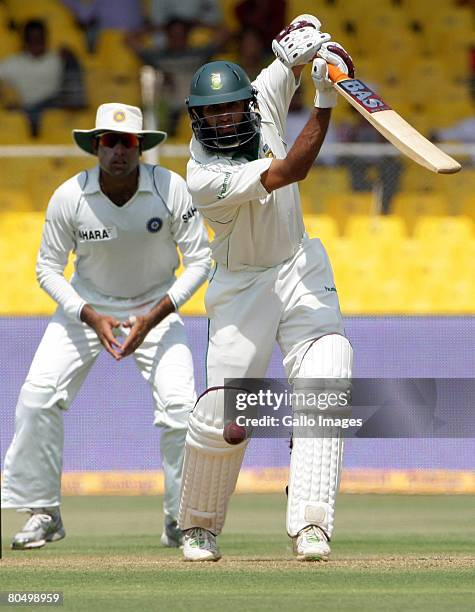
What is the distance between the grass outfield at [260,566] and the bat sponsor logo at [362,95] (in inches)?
71.9

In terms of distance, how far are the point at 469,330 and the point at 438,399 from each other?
100cm

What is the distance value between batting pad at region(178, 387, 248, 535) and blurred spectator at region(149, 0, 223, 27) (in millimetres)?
7790

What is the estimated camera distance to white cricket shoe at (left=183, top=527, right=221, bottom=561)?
6109mm

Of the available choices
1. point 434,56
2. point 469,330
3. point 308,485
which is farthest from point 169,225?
point 434,56

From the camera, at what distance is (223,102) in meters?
5.98

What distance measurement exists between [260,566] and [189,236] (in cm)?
219

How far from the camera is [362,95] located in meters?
5.80

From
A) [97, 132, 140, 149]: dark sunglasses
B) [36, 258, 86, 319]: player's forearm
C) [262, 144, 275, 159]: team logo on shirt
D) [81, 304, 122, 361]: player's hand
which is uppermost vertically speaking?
[97, 132, 140, 149]: dark sunglasses

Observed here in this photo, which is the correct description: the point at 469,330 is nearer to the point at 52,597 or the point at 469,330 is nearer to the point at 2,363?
the point at 2,363

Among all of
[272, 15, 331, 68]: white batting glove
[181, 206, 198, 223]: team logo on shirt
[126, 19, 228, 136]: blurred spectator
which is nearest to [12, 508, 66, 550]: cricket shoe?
[181, 206, 198, 223]: team logo on shirt

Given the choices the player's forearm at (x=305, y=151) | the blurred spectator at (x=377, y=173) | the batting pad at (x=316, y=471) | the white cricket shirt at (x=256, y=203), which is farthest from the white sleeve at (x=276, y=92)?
the blurred spectator at (x=377, y=173)

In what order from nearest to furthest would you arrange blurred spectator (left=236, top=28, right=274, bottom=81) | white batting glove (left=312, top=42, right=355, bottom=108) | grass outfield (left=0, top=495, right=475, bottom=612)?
grass outfield (left=0, top=495, right=475, bottom=612) → white batting glove (left=312, top=42, right=355, bottom=108) → blurred spectator (left=236, top=28, right=274, bottom=81)

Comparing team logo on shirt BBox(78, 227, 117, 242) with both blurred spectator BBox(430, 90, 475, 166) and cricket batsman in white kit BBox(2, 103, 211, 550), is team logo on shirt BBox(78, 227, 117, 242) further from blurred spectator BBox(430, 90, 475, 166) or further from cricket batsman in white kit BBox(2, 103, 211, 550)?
blurred spectator BBox(430, 90, 475, 166)

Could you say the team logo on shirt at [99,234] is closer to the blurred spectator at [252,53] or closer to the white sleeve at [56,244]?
the white sleeve at [56,244]
